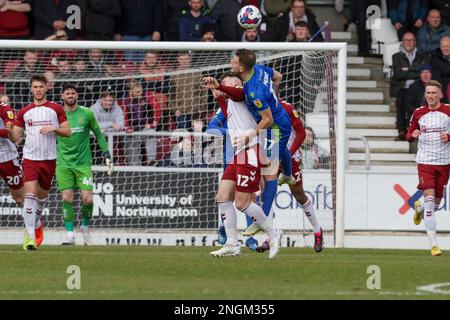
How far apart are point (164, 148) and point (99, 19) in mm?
3435

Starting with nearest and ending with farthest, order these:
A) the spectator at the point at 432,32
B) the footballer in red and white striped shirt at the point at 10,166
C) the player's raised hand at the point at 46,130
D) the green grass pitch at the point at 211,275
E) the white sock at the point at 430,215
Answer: the green grass pitch at the point at 211,275
the player's raised hand at the point at 46,130
the white sock at the point at 430,215
the footballer in red and white striped shirt at the point at 10,166
the spectator at the point at 432,32

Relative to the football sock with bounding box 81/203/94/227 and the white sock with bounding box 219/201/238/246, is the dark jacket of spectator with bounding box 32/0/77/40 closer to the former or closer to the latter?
the football sock with bounding box 81/203/94/227

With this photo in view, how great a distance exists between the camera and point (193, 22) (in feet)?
77.0

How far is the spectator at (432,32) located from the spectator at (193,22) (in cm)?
431

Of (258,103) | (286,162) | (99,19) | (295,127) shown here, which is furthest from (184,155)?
(258,103)

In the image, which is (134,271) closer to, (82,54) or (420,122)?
(420,122)

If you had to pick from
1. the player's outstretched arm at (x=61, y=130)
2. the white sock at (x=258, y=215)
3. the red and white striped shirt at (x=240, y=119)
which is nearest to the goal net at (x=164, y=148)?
the player's outstretched arm at (x=61, y=130)

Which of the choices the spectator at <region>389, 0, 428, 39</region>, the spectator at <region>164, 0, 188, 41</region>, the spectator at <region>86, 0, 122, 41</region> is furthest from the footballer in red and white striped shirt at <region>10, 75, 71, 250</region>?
the spectator at <region>389, 0, 428, 39</region>

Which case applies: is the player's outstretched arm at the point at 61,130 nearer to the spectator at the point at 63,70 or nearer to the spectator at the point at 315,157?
the spectator at the point at 63,70

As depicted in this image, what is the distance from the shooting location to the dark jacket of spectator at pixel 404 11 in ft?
84.3

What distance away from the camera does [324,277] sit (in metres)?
12.5

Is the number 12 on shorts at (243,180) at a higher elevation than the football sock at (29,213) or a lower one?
higher

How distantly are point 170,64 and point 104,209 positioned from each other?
8.66ft

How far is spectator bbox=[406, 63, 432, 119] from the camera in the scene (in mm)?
23453
